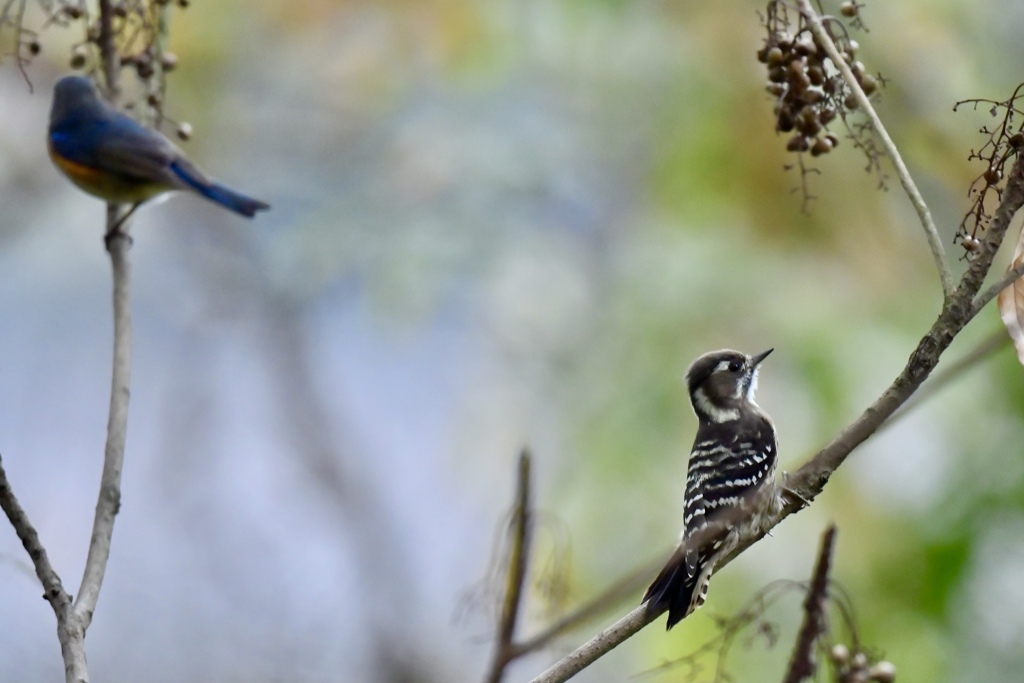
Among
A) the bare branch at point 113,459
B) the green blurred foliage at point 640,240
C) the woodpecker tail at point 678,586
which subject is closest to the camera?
the bare branch at point 113,459

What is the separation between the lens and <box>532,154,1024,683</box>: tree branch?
1906 millimetres

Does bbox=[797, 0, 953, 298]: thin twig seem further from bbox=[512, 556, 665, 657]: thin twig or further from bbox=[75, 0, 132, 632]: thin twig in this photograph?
bbox=[75, 0, 132, 632]: thin twig

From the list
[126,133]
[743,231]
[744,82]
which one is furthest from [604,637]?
[744,82]

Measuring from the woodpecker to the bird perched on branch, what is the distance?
1.97m

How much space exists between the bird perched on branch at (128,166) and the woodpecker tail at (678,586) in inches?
96.0

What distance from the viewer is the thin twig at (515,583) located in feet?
3.81

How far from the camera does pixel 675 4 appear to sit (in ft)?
23.3

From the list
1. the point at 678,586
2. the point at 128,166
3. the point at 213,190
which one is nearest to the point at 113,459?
the point at 678,586

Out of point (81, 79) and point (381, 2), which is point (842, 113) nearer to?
point (81, 79)

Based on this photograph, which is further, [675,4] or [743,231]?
[675,4]

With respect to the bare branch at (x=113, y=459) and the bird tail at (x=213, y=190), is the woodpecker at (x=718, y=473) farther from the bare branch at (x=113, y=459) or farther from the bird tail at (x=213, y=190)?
the bird tail at (x=213, y=190)

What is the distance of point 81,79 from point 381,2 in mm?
3058

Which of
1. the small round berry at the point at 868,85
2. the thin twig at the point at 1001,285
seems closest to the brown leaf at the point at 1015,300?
the thin twig at the point at 1001,285

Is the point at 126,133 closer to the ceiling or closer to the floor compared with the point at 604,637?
closer to the ceiling
